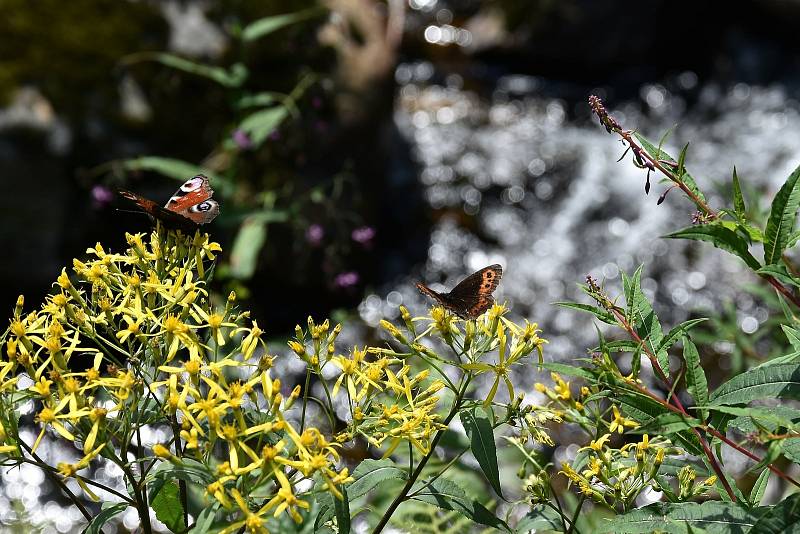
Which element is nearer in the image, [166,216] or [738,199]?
[738,199]

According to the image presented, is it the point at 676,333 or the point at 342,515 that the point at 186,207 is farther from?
the point at 676,333

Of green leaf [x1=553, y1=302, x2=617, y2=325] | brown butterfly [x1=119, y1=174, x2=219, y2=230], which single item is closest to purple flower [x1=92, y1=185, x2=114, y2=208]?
brown butterfly [x1=119, y1=174, x2=219, y2=230]

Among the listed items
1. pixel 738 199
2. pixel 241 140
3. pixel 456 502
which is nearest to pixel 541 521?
pixel 456 502

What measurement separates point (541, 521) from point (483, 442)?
10.9 inches

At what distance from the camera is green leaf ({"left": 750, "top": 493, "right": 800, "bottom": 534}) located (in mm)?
1695

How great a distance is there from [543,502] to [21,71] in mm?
5931

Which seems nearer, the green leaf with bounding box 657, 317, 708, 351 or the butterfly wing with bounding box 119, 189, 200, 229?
the green leaf with bounding box 657, 317, 708, 351

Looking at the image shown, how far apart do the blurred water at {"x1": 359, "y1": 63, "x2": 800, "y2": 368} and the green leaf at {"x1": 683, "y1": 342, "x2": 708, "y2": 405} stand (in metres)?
6.23

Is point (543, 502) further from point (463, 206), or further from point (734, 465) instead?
point (463, 206)

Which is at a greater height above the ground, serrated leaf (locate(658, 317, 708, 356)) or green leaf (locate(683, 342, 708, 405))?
serrated leaf (locate(658, 317, 708, 356))

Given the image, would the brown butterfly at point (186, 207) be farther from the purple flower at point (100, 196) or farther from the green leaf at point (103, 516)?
the purple flower at point (100, 196)

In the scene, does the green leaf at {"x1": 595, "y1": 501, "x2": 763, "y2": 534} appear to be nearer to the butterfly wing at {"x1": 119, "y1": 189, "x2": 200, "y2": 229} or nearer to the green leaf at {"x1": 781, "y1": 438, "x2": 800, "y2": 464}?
the green leaf at {"x1": 781, "y1": 438, "x2": 800, "y2": 464}

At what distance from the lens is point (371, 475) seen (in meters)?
2.04

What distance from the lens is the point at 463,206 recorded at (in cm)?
978
